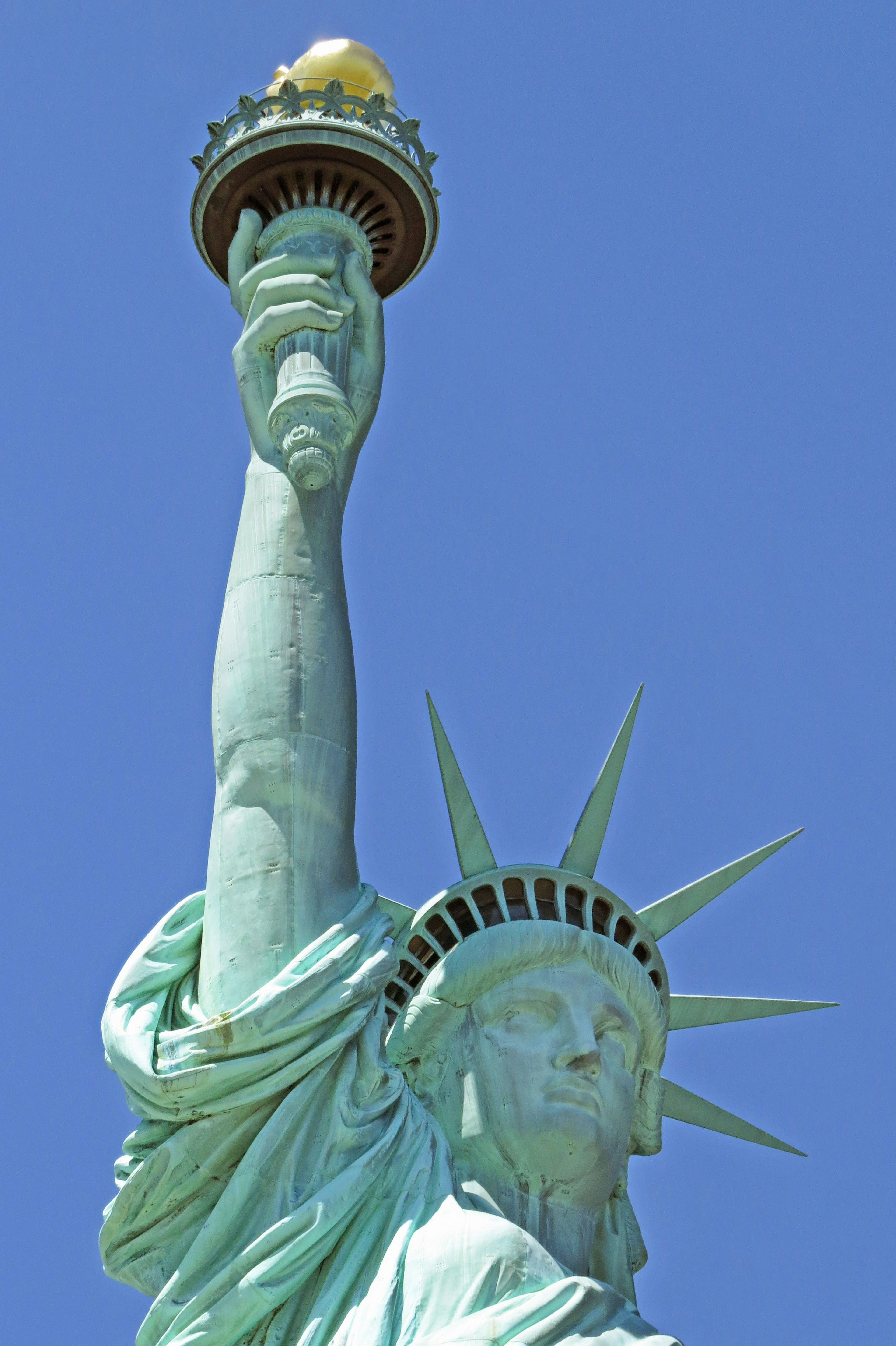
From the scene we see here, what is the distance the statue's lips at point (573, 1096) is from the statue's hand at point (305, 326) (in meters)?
3.67

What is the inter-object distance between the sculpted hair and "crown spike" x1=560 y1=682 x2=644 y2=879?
2.29 ft

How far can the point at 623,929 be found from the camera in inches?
620

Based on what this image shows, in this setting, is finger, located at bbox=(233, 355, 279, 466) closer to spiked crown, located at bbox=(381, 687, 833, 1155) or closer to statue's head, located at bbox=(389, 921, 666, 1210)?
spiked crown, located at bbox=(381, 687, 833, 1155)

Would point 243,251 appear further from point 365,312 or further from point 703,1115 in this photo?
point 703,1115

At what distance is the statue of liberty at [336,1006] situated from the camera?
1348cm

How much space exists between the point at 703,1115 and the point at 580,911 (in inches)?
60.7

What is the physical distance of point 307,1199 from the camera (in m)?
13.6

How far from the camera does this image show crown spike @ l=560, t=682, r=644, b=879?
52.6 ft

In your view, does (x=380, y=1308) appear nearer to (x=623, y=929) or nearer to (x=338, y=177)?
(x=623, y=929)

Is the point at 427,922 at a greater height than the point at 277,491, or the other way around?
the point at 277,491

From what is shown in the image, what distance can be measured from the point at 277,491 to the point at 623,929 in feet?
10.3

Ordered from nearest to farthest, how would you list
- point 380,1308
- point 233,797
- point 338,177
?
point 380,1308 < point 233,797 < point 338,177

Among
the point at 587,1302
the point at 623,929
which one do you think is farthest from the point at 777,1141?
the point at 587,1302

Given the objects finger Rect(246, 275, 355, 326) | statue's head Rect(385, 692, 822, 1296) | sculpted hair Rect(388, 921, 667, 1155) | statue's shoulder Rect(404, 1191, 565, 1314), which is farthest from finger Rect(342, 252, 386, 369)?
statue's shoulder Rect(404, 1191, 565, 1314)
